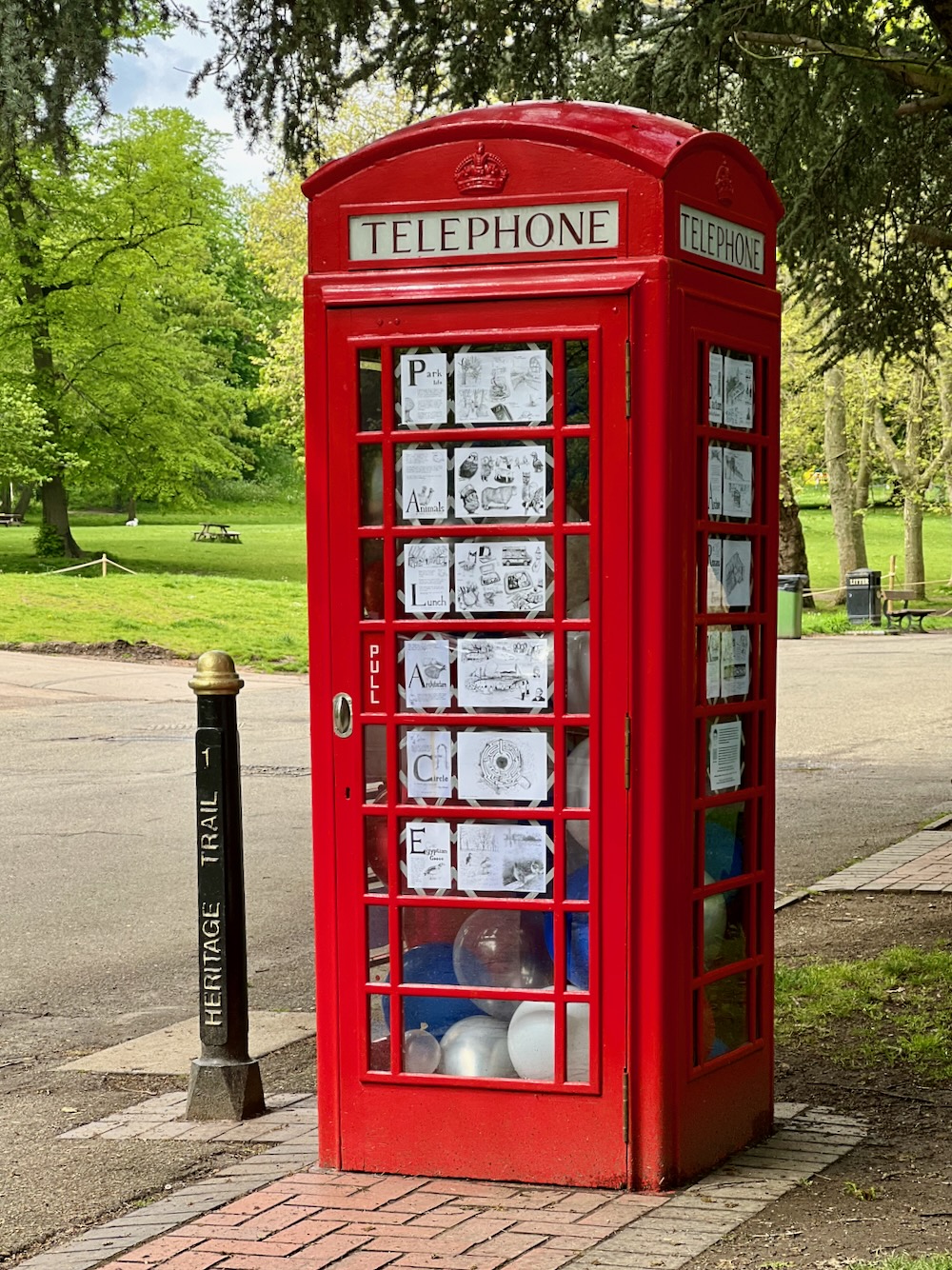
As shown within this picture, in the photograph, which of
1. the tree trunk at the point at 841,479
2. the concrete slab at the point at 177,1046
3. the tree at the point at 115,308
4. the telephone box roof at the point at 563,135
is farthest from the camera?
the tree at the point at 115,308

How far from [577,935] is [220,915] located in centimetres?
138

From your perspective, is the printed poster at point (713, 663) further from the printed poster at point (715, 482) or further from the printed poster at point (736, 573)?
the printed poster at point (715, 482)

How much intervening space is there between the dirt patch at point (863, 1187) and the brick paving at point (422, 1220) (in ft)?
0.27

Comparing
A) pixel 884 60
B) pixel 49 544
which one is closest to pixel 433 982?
pixel 884 60

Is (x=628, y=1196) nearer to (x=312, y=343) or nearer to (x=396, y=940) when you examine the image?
(x=396, y=940)

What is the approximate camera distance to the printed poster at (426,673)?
4438mm

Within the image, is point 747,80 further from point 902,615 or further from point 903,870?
point 902,615

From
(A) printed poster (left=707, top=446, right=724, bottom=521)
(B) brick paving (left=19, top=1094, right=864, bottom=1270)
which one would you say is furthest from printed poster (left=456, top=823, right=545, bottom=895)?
(A) printed poster (left=707, top=446, right=724, bottom=521)

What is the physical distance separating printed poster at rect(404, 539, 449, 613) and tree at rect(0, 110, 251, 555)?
1333 inches

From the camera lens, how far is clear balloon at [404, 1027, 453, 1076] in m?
4.50

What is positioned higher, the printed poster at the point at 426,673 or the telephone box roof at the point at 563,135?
the telephone box roof at the point at 563,135

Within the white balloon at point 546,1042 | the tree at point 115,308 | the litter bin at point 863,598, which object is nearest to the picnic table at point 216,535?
the tree at point 115,308

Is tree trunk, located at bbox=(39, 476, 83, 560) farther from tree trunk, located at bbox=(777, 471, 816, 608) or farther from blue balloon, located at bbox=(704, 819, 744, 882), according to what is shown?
blue balloon, located at bbox=(704, 819, 744, 882)

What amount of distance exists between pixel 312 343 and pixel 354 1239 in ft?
7.50
